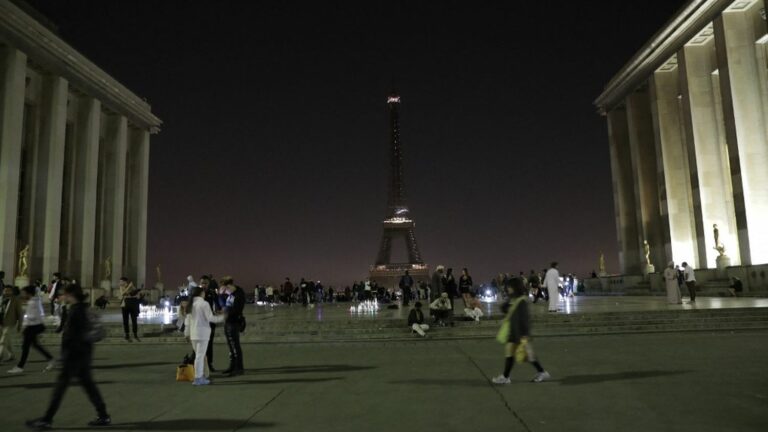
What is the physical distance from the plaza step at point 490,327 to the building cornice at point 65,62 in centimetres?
2695

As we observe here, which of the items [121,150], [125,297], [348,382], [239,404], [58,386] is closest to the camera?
[58,386]

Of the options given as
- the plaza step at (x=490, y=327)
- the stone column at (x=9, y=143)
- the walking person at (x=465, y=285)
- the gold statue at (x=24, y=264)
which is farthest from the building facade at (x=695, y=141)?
the stone column at (x=9, y=143)

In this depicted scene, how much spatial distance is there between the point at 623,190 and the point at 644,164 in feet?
14.7

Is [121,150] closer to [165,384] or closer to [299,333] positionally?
[299,333]

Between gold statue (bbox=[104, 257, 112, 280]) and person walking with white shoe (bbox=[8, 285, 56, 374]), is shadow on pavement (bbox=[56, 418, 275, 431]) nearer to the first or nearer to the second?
person walking with white shoe (bbox=[8, 285, 56, 374])

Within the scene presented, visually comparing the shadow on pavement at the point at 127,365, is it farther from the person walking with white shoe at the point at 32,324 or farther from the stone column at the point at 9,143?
the stone column at the point at 9,143

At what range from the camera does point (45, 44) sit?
3928 centimetres

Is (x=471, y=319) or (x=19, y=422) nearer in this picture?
(x=19, y=422)

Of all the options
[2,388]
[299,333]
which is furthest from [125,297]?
[2,388]

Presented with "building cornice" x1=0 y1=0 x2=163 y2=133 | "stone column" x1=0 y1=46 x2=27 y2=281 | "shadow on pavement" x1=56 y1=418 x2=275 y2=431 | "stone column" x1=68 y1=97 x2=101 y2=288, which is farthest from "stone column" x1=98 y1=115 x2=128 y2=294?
"shadow on pavement" x1=56 y1=418 x2=275 y2=431

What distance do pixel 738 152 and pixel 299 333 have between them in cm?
2987

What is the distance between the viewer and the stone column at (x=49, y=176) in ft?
129

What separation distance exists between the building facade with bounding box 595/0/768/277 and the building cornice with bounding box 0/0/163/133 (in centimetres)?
4398

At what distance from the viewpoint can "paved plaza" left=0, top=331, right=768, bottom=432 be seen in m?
6.43
